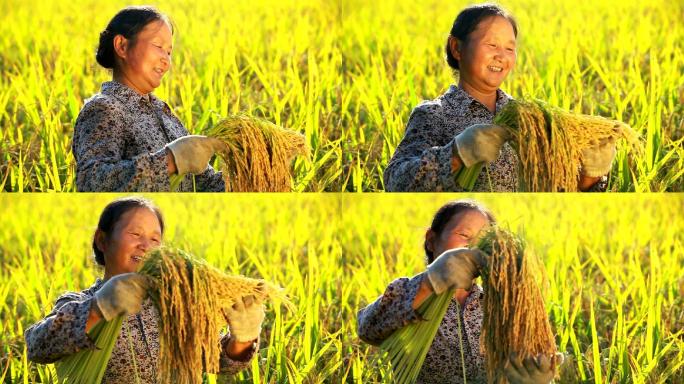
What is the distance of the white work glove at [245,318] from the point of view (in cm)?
289

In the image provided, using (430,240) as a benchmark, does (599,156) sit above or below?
above

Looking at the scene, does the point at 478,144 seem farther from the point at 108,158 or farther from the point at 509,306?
the point at 108,158

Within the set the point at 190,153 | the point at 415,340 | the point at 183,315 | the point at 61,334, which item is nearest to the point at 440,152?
the point at 415,340

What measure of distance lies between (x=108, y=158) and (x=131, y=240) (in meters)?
0.17

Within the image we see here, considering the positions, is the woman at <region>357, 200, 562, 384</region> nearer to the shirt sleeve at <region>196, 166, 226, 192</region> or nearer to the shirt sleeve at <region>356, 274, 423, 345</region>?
the shirt sleeve at <region>356, 274, 423, 345</region>

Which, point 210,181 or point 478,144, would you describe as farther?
point 210,181

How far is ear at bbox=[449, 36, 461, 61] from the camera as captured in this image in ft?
10.3

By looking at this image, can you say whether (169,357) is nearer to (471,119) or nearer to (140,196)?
(140,196)

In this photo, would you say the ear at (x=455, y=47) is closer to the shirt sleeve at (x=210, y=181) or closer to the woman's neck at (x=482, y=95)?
the woman's neck at (x=482, y=95)

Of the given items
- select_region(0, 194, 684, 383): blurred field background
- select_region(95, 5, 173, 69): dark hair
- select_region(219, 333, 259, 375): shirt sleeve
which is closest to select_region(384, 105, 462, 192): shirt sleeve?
select_region(0, 194, 684, 383): blurred field background

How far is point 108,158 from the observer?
2.95 m

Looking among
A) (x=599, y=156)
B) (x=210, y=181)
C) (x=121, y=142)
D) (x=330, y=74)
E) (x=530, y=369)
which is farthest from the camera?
(x=330, y=74)

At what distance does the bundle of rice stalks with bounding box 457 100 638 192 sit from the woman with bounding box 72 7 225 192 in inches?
22.9

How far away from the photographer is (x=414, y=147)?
306cm
